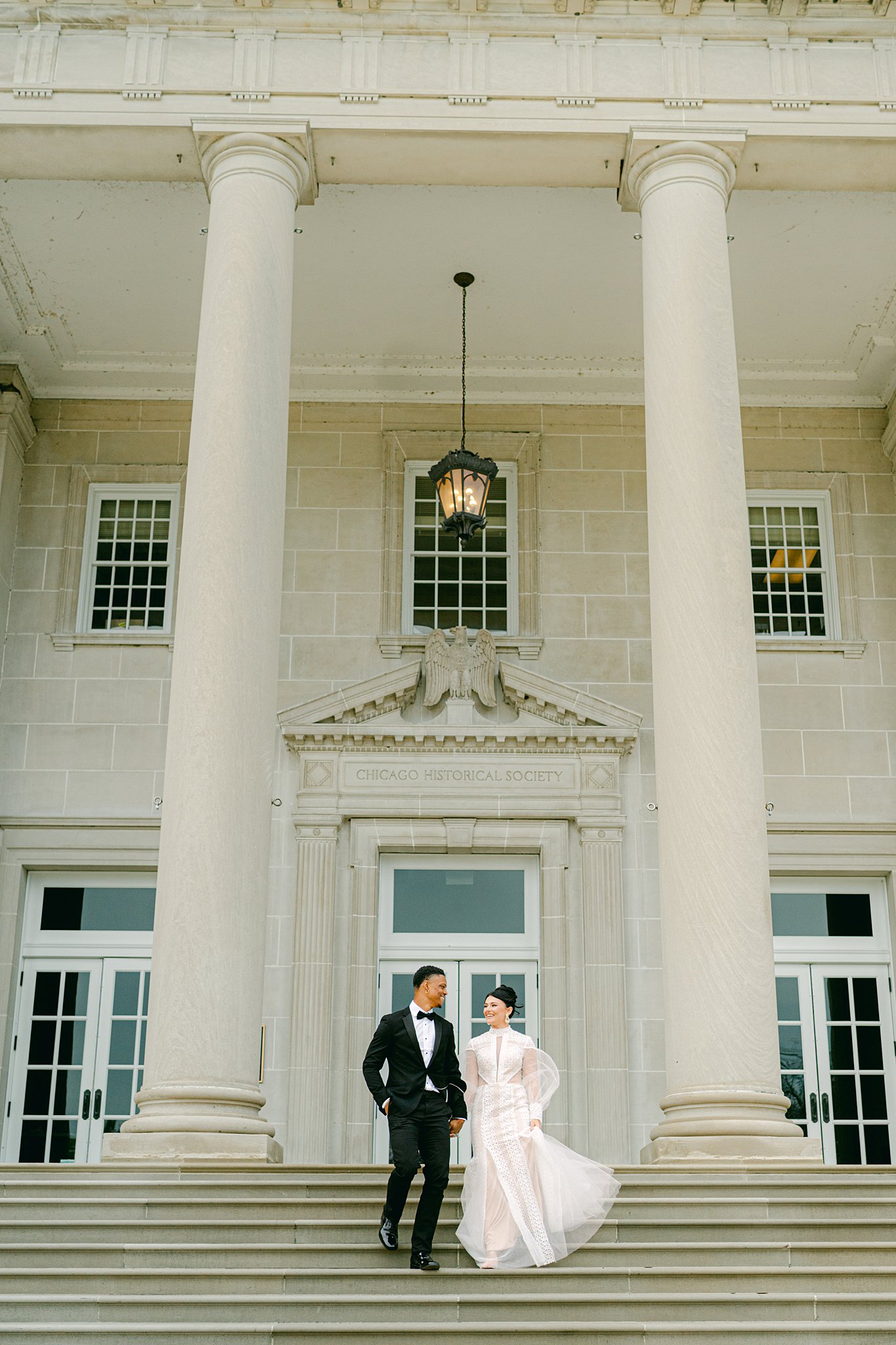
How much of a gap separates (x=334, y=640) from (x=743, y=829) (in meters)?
7.19

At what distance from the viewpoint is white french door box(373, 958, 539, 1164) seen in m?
15.8

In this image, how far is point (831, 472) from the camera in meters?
17.6

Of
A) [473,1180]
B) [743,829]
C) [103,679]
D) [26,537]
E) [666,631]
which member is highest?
[26,537]

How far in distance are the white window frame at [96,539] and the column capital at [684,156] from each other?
711cm

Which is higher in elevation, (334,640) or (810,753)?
(334,640)

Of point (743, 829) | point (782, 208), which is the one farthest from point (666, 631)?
point (782, 208)

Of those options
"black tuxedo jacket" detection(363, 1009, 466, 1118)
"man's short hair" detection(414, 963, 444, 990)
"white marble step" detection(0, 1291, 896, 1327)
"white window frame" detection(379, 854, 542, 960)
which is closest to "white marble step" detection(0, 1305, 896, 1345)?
"white marble step" detection(0, 1291, 896, 1327)

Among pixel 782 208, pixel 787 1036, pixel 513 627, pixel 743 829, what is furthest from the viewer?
pixel 513 627

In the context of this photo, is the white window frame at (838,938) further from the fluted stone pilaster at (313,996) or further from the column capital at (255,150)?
the column capital at (255,150)

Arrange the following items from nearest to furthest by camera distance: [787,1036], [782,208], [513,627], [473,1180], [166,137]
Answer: [473,1180] → [166,137] → [782,208] → [787,1036] → [513,627]

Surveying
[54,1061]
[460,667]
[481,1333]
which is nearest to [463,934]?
[460,667]

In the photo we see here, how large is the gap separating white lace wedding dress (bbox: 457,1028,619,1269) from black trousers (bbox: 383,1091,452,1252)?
0.86ft

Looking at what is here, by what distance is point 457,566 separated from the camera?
57.4 ft

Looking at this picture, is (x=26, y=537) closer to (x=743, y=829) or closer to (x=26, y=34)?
(x=26, y=34)
